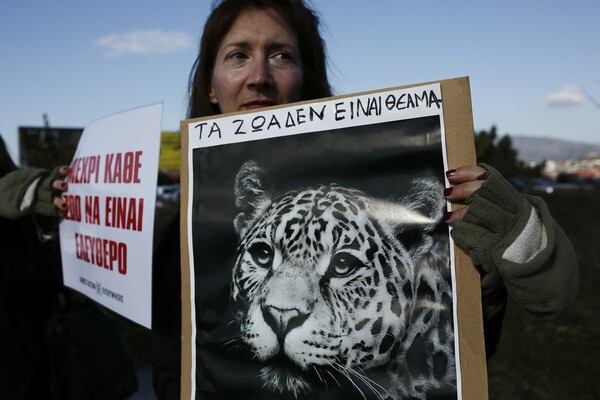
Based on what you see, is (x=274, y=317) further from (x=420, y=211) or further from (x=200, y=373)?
(x=420, y=211)

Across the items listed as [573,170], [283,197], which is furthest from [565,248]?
[573,170]

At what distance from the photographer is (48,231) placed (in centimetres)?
248

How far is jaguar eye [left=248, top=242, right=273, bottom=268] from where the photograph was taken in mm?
1312

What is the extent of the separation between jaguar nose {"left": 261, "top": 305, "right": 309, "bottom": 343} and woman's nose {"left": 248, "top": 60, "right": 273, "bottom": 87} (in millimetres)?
673

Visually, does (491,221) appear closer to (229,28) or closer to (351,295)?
(351,295)

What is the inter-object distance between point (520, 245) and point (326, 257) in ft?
1.35

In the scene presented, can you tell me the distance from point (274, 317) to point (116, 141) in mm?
873

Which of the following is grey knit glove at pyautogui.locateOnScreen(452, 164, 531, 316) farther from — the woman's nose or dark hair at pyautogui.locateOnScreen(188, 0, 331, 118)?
dark hair at pyautogui.locateOnScreen(188, 0, 331, 118)

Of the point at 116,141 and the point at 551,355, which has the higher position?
the point at 116,141

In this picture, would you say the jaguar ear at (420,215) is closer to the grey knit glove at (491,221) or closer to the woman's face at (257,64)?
the grey knit glove at (491,221)

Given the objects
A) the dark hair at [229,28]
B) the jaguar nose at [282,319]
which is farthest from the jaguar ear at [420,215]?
the dark hair at [229,28]

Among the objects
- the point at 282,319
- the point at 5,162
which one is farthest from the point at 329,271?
the point at 5,162

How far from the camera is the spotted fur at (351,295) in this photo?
3.90ft

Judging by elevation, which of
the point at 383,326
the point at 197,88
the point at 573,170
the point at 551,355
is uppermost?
the point at 573,170
